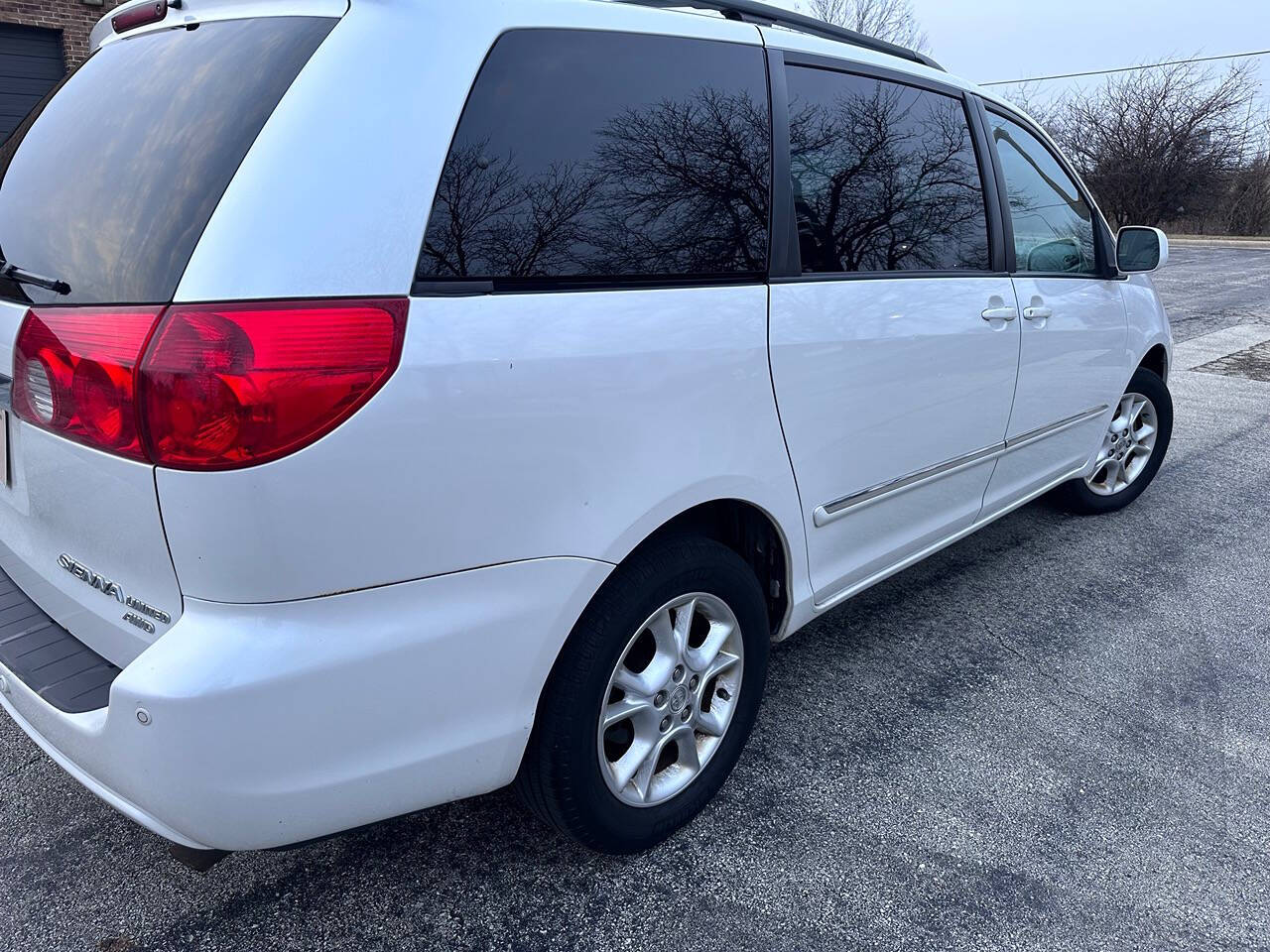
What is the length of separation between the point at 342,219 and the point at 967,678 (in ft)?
7.87

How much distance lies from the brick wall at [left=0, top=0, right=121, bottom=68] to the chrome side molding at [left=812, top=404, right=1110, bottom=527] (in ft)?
45.8

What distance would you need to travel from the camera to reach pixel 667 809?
2.18 metres

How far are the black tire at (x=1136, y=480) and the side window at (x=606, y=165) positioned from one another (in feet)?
9.37

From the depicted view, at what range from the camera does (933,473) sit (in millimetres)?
2873

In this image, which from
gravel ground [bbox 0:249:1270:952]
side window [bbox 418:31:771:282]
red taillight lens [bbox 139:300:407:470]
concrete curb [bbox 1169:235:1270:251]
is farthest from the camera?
concrete curb [bbox 1169:235:1270:251]

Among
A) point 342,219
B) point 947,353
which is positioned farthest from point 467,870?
point 947,353

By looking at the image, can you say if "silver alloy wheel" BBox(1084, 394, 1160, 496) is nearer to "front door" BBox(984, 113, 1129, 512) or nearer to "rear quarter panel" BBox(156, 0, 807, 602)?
"front door" BBox(984, 113, 1129, 512)

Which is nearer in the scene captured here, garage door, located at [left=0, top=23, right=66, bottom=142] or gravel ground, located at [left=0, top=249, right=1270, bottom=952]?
gravel ground, located at [left=0, top=249, right=1270, bottom=952]

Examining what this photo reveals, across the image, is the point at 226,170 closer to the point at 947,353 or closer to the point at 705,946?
the point at 705,946

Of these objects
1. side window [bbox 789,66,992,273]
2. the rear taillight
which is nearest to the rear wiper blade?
the rear taillight

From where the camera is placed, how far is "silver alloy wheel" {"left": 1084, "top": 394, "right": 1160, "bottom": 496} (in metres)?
4.33

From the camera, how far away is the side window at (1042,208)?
127 inches

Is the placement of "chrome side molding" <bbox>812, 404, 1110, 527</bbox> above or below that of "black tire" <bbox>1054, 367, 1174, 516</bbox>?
above

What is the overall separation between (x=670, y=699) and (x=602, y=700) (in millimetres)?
257
